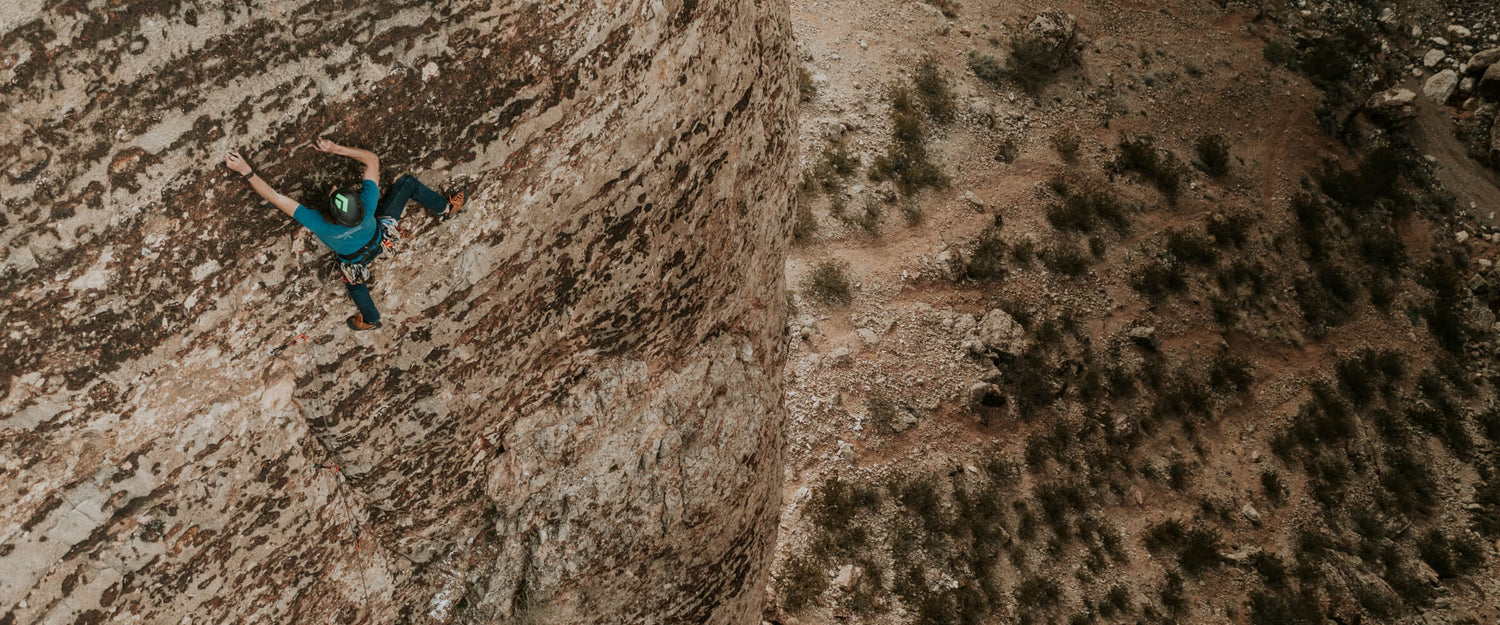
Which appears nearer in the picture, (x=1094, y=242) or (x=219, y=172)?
(x=219, y=172)

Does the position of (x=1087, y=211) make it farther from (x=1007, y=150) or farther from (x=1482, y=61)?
(x=1482, y=61)

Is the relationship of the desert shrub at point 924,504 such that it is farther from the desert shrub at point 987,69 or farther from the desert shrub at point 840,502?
the desert shrub at point 987,69

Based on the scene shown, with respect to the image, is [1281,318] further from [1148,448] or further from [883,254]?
[883,254]

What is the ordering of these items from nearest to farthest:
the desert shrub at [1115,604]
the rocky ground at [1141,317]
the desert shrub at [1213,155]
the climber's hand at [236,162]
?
the climber's hand at [236,162] < the desert shrub at [1115,604] < the rocky ground at [1141,317] < the desert shrub at [1213,155]

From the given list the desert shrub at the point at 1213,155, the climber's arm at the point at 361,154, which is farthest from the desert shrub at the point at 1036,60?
the climber's arm at the point at 361,154

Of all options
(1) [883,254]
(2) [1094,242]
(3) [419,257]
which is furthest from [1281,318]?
(3) [419,257]

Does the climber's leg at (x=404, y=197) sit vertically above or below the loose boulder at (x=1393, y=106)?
above
